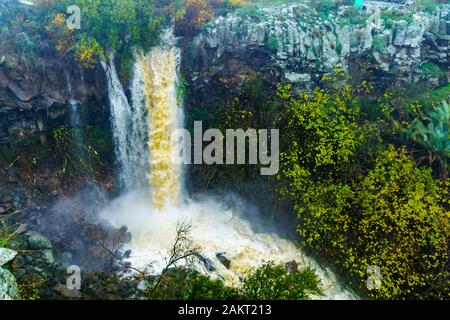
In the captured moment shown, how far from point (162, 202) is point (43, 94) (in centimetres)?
469

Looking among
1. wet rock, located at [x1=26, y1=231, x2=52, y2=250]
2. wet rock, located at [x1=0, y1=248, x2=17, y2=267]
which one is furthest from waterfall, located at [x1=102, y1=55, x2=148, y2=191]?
wet rock, located at [x1=0, y1=248, x2=17, y2=267]

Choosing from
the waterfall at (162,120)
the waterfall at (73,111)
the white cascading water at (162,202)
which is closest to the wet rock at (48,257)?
the white cascading water at (162,202)

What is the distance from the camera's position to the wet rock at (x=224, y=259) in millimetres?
9633

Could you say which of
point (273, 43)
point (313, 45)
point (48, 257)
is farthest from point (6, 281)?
point (313, 45)

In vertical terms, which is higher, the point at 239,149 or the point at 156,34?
the point at 156,34

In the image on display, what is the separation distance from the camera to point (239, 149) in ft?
37.8

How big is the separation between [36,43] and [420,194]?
448 inches

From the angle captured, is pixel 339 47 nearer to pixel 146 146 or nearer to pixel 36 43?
pixel 146 146

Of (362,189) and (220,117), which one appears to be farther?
(220,117)

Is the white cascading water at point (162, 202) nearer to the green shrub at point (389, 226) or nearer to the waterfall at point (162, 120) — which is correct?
the waterfall at point (162, 120)

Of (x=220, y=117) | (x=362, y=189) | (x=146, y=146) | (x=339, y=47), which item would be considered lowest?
(x=362, y=189)

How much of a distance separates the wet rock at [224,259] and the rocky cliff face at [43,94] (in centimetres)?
549

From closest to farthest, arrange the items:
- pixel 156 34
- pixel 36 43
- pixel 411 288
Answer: pixel 411 288 < pixel 36 43 < pixel 156 34

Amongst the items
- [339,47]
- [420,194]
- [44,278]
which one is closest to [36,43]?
[44,278]
